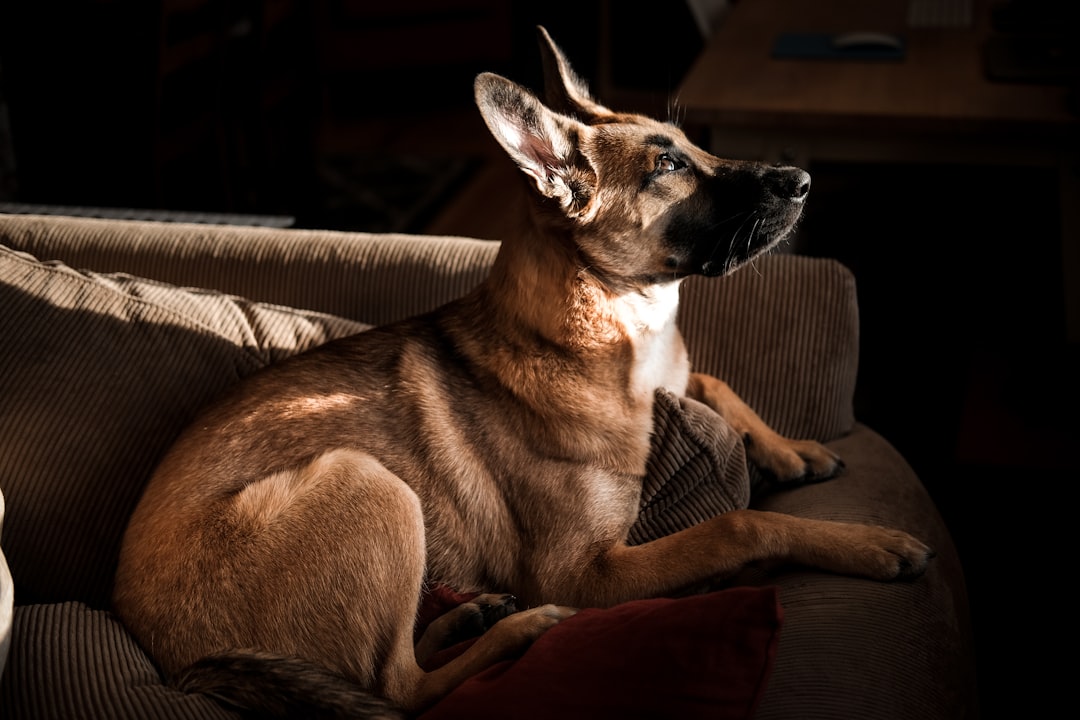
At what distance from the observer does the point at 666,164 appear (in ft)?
5.26

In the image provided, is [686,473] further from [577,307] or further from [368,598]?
[368,598]

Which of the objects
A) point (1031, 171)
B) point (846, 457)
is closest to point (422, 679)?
point (846, 457)

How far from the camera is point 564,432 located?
5.09ft

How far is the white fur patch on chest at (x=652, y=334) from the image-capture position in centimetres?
160

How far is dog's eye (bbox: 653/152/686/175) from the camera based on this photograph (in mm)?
1599

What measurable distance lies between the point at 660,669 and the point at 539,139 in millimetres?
816

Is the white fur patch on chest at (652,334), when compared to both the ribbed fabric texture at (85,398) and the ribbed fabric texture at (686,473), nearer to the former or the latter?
the ribbed fabric texture at (686,473)

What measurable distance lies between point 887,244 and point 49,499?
2.66 meters

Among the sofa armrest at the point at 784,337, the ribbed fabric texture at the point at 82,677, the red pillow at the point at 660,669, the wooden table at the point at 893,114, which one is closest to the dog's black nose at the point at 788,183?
the sofa armrest at the point at 784,337

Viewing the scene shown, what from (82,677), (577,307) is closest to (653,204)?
(577,307)

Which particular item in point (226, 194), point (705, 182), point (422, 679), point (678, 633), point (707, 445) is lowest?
point (226, 194)

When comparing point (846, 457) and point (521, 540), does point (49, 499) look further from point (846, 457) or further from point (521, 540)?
point (846, 457)

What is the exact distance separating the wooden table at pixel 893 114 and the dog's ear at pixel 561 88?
0.69 meters

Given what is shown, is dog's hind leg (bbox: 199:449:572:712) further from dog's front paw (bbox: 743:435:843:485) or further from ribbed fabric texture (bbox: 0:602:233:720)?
dog's front paw (bbox: 743:435:843:485)
